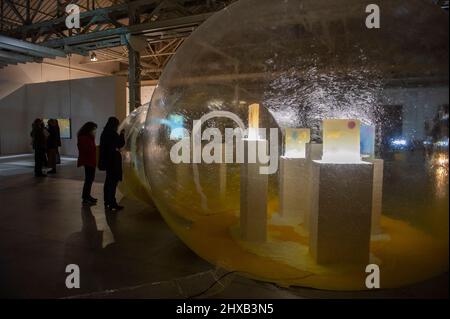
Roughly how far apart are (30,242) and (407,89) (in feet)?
15.1

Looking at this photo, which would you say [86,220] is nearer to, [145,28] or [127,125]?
[127,125]

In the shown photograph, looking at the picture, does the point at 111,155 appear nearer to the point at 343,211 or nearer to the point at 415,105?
the point at 343,211

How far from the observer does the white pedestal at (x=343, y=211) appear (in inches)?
115

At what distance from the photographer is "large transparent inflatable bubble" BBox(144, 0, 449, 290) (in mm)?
2893

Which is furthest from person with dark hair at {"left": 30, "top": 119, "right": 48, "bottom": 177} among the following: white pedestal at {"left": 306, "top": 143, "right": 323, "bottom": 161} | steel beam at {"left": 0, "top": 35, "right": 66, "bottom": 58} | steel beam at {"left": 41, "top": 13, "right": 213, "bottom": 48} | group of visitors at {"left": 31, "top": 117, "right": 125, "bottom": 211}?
white pedestal at {"left": 306, "top": 143, "right": 323, "bottom": 161}

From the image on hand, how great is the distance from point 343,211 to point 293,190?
199 centimetres

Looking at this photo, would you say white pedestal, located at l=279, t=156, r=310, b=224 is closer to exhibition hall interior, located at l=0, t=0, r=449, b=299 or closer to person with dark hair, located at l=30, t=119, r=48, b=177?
exhibition hall interior, located at l=0, t=0, r=449, b=299

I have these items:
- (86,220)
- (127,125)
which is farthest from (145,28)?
(86,220)

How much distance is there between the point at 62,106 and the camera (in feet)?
51.3

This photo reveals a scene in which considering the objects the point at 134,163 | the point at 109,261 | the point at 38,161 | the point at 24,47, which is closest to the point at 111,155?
the point at 134,163

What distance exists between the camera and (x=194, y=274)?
3119 millimetres
